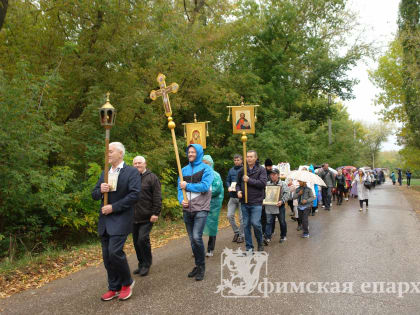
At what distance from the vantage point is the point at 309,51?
76.5 ft

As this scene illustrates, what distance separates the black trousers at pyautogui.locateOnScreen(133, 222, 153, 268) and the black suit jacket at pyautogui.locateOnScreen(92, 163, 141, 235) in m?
1.08

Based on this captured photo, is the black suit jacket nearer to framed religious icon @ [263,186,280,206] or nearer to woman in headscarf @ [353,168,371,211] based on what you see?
framed religious icon @ [263,186,280,206]

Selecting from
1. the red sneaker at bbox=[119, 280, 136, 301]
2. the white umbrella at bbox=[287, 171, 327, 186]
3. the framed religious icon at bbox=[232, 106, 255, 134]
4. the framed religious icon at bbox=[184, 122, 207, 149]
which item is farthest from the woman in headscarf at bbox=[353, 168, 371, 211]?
the red sneaker at bbox=[119, 280, 136, 301]

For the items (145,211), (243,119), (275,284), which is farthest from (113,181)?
(243,119)

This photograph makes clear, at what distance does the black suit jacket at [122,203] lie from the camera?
4.33 meters

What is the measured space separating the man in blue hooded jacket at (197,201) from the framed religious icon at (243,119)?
10.0 feet

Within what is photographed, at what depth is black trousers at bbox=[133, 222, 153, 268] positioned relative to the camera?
551cm

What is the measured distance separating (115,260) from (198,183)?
167 centimetres

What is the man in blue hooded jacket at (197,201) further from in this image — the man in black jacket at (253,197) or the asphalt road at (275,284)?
the man in black jacket at (253,197)

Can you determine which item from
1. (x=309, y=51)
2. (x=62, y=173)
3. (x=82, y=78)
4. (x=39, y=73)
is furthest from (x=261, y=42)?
(x=62, y=173)

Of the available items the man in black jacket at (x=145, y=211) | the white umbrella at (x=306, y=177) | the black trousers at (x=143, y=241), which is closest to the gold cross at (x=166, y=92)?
the man in black jacket at (x=145, y=211)

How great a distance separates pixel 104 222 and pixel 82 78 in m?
8.26

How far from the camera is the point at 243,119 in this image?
8289 mm

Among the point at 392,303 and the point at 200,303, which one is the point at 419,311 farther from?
the point at 200,303
